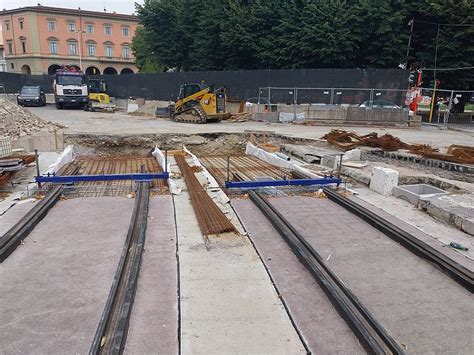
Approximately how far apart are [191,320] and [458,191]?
7869 millimetres

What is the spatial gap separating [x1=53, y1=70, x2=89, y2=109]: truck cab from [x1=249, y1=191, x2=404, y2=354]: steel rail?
3095 cm

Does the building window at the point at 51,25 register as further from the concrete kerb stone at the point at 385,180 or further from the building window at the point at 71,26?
the concrete kerb stone at the point at 385,180

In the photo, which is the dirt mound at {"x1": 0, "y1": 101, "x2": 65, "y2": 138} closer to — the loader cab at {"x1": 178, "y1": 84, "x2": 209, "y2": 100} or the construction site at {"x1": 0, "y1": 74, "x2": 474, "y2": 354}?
the construction site at {"x1": 0, "y1": 74, "x2": 474, "y2": 354}

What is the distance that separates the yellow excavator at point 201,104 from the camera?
908 inches

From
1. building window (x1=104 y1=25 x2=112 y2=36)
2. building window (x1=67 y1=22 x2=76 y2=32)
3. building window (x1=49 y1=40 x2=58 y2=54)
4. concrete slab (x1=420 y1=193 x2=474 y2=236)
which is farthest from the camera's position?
building window (x1=104 y1=25 x2=112 y2=36)

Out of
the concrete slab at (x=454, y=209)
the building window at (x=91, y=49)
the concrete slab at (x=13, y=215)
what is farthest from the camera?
the building window at (x=91, y=49)

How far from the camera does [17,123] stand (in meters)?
15.4

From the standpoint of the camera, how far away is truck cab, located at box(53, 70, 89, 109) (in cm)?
3291

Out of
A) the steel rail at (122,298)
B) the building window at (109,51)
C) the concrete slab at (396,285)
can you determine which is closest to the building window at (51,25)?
the building window at (109,51)

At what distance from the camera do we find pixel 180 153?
1416 cm

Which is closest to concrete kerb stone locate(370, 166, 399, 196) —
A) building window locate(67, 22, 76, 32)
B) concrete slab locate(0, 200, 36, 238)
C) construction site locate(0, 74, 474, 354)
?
construction site locate(0, 74, 474, 354)

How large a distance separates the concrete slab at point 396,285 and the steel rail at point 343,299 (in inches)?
8.8

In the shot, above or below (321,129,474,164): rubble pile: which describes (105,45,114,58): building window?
above

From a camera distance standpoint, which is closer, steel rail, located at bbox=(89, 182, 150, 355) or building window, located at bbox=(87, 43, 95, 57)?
steel rail, located at bbox=(89, 182, 150, 355)
